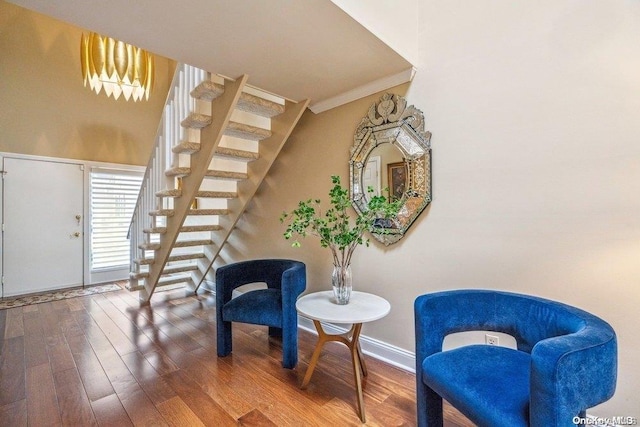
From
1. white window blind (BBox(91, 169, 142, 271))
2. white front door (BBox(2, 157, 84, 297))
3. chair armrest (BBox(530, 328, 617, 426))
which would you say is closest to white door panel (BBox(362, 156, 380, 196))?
chair armrest (BBox(530, 328, 617, 426))

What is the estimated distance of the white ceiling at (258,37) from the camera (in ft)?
4.62

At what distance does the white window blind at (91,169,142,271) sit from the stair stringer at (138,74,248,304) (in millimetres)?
2038

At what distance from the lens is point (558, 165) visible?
1.47 meters

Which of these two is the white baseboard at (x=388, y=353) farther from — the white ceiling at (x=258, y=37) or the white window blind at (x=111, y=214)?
the white window blind at (x=111, y=214)

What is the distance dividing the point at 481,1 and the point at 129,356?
3.51m

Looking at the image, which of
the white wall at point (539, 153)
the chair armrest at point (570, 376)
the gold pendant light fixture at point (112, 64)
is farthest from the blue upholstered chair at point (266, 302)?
the gold pendant light fixture at point (112, 64)

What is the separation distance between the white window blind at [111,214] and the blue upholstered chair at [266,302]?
3459 mm

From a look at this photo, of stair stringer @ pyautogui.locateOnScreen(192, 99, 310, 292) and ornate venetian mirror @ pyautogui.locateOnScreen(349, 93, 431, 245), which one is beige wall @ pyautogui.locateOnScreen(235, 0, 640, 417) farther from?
stair stringer @ pyautogui.locateOnScreen(192, 99, 310, 292)

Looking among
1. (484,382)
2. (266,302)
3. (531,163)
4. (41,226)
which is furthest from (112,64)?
(484,382)

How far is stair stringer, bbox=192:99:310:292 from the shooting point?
Result: 262cm

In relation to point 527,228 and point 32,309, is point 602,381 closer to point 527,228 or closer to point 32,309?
point 527,228

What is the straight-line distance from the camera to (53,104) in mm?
4156

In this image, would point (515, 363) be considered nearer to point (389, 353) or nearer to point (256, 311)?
point (389, 353)

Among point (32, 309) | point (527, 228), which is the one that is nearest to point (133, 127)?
point (32, 309)
